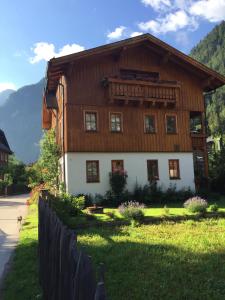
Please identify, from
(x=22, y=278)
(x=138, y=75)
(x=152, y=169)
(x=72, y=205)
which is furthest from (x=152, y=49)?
(x=22, y=278)

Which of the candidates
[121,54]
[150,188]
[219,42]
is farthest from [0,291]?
[219,42]

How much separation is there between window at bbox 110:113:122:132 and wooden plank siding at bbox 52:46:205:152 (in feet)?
0.95

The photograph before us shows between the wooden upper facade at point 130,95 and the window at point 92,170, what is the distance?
0.84m

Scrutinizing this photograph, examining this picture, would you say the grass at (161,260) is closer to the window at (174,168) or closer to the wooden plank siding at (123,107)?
the wooden plank siding at (123,107)

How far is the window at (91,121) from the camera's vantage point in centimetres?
2503

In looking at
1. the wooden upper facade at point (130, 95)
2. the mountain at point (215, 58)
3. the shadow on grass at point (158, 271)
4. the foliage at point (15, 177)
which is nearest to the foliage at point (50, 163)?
the wooden upper facade at point (130, 95)

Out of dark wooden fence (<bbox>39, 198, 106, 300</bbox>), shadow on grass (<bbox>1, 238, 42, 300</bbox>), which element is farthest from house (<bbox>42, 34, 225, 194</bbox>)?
dark wooden fence (<bbox>39, 198, 106, 300</bbox>)

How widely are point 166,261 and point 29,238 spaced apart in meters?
6.52

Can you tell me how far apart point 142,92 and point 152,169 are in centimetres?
512

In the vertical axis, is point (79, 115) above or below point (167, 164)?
above

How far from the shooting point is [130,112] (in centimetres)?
2619

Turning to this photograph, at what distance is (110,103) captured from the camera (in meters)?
25.3

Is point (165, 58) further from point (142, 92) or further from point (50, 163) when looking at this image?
point (50, 163)

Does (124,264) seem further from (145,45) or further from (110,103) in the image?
(145,45)
